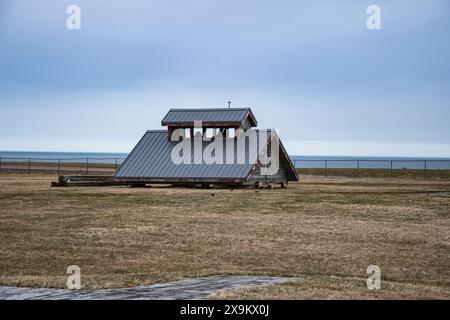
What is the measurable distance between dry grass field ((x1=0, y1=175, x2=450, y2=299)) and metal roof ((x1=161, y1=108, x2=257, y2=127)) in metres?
12.5

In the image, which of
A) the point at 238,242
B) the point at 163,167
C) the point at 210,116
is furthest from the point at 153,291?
the point at 210,116

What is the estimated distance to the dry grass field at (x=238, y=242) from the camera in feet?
41.9

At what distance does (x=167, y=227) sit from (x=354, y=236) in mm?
5617

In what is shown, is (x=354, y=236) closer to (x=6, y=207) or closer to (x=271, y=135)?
(x=6, y=207)

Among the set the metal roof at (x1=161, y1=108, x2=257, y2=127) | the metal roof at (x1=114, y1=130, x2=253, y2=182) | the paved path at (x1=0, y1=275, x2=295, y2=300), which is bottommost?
the paved path at (x1=0, y1=275, x2=295, y2=300)

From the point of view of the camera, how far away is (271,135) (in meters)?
42.3

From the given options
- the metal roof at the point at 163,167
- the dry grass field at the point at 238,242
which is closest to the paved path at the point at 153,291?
the dry grass field at the point at 238,242

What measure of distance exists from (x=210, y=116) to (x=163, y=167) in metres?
4.33

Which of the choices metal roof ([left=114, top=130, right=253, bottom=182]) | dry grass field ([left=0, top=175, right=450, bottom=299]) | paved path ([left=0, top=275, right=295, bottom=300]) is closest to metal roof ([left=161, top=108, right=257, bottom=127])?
metal roof ([left=114, top=130, right=253, bottom=182])

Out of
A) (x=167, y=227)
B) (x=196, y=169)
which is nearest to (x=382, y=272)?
(x=167, y=227)

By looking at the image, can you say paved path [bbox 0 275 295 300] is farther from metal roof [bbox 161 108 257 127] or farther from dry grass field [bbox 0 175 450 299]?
metal roof [bbox 161 108 257 127]

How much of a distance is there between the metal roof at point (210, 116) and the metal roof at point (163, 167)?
4.60 ft

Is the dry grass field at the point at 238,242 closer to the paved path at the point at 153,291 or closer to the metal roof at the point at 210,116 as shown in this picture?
the paved path at the point at 153,291

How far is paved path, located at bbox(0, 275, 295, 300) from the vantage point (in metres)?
10.3
